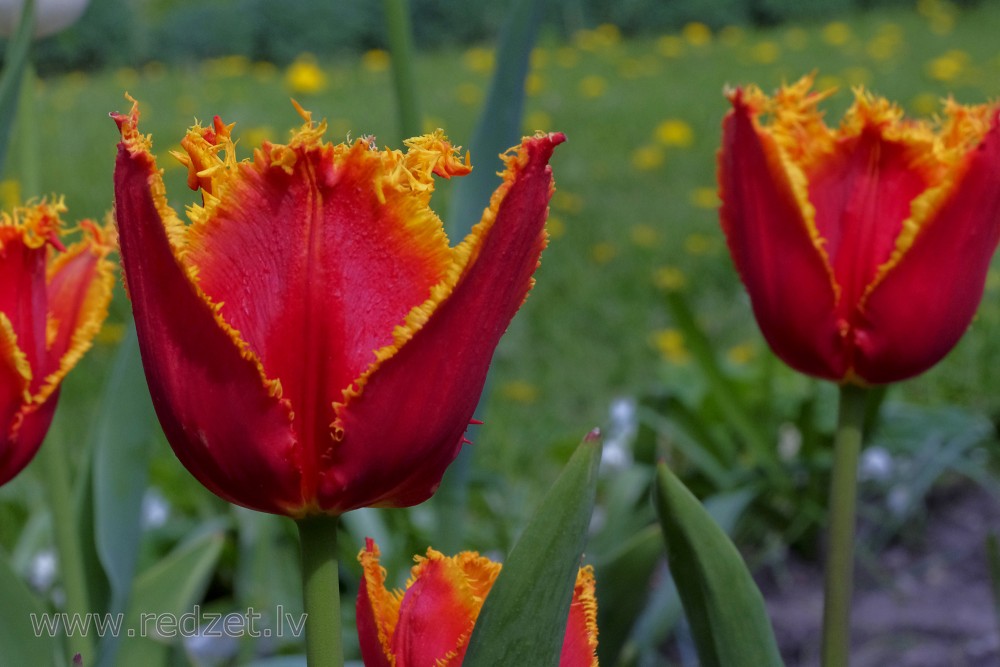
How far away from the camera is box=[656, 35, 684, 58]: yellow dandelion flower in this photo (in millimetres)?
7535

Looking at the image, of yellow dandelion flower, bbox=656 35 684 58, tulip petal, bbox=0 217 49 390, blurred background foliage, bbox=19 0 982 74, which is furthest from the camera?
blurred background foliage, bbox=19 0 982 74

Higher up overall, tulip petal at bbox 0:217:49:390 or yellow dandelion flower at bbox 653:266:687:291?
tulip petal at bbox 0:217:49:390

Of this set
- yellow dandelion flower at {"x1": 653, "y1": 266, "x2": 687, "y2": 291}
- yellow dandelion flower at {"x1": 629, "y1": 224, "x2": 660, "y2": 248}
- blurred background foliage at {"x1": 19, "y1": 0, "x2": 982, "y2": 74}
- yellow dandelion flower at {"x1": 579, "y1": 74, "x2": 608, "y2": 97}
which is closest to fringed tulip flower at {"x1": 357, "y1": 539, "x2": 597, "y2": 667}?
yellow dandelion flower at {"x1": 653, "y1": 266, "x2": 687, "y2": 291}

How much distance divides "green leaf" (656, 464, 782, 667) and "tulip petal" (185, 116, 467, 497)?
169mm

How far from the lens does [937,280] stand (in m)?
0.73

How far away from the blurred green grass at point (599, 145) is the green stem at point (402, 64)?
0.24 ft

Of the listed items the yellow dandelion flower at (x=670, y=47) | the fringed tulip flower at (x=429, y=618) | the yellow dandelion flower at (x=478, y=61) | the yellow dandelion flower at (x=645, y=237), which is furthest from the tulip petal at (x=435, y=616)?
the yellow dandelion flower at (x=670, y=47)

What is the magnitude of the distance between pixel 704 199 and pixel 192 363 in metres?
3.60

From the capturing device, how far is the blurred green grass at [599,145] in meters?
2.72

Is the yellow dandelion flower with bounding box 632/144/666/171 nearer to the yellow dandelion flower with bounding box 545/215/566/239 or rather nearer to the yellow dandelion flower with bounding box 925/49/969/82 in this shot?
the yellow dandelion flower with bounding box 545/215/566/239

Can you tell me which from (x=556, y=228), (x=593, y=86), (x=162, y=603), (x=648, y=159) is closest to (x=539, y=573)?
(x=162, y=603)

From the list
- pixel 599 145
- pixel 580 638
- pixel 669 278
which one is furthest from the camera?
pixel 599 145

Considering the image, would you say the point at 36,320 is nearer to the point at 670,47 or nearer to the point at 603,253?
the point at 603,253

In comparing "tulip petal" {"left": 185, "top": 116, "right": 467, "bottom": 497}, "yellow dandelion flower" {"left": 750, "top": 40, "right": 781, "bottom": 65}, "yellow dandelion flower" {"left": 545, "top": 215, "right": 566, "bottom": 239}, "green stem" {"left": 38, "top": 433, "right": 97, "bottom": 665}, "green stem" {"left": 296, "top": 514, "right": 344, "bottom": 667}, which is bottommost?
"yellow dandelion flower" {"left": 545, "top": 215, "right": 566, "bottom": 239}
